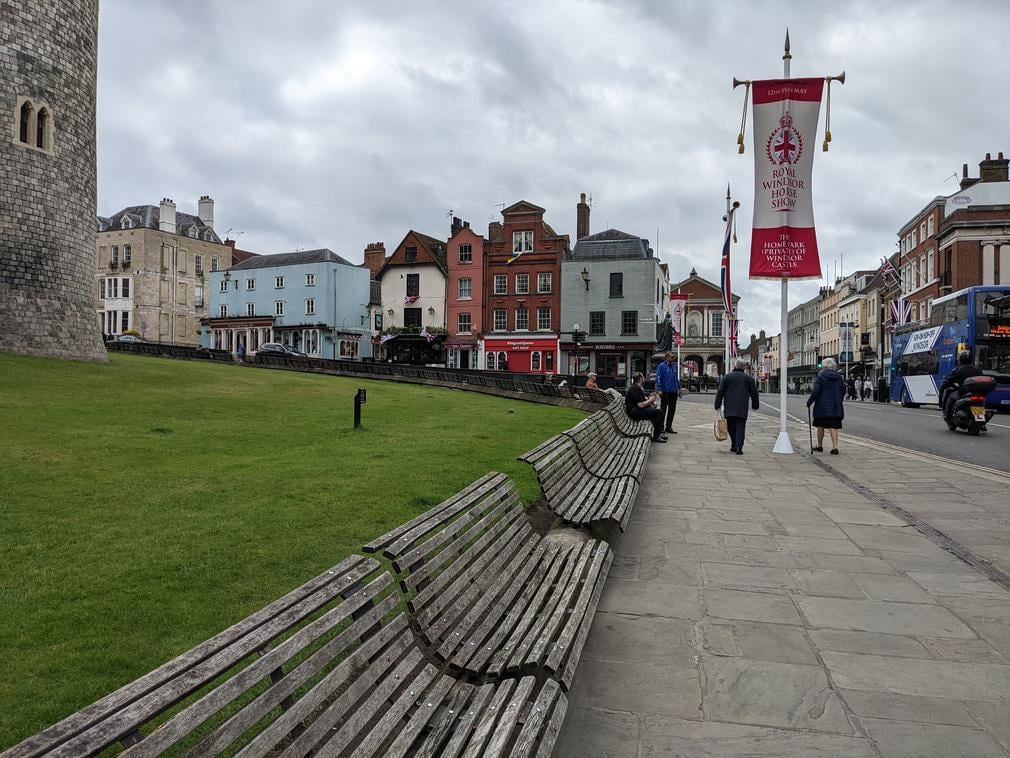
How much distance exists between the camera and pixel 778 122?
12.5 m

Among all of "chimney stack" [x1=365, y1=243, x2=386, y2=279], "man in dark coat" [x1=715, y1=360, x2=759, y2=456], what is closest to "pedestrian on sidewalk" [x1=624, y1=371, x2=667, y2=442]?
"man in dark coat" [x1=715, y1=360, x2=759, y2=456]

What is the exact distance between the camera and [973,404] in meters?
16.4

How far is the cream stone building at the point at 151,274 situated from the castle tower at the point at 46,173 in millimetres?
42158

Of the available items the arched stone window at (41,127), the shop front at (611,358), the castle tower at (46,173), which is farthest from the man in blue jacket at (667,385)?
the shop front at (611,358)

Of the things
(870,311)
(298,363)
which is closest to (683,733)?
(298,363)

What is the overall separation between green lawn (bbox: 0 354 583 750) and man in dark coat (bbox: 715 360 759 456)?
3645 millimetres

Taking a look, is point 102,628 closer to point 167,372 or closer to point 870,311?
point 167,372

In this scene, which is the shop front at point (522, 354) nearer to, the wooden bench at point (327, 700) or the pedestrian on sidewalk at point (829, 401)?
the pedestrian on sidewalk at point (829, 401)

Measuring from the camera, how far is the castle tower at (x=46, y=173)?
23766 mm

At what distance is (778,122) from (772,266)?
251 centimetres

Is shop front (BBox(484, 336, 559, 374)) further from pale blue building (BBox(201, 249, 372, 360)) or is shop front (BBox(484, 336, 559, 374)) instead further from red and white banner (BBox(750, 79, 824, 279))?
red and white banner (BBox(750, 79, 824, 279))

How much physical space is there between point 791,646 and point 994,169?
58686mm

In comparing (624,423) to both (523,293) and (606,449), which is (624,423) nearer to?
(606,449)

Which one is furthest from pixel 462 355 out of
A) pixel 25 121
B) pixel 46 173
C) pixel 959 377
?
pixel 959 377
